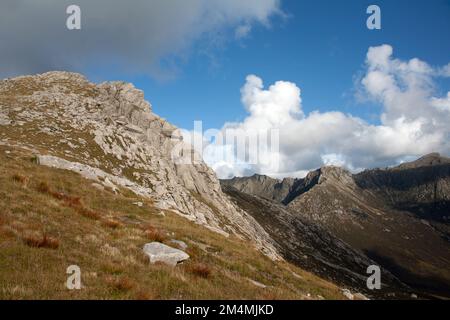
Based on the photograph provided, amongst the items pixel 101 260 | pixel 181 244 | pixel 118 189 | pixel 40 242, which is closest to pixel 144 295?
pixel 101 260

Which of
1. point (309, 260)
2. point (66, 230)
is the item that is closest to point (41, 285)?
point (66, 230)

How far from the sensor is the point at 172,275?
43.0ft

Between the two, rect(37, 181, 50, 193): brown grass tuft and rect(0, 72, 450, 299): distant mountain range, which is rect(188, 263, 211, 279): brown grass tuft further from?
rect(37, 181, 50, 193): brown grass tuft

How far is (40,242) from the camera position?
13367mm

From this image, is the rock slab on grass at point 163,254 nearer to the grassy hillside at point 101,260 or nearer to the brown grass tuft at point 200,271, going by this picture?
the grassy hillside at point 101,260

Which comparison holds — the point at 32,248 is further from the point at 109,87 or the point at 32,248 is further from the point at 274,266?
the point at 109,87

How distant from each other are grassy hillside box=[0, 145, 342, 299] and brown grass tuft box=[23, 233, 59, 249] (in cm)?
4

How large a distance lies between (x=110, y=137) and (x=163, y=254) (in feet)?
257

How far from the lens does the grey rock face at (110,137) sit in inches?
2596

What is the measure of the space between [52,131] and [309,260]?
13359 centimetres

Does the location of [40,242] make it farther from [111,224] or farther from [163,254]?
[111,224]

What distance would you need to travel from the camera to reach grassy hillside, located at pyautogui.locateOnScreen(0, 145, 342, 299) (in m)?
10.8
